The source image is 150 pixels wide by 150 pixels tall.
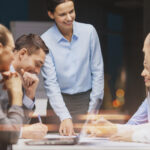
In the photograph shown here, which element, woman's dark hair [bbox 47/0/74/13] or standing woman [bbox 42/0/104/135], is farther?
standing woman [bbox 42/0/104/135]

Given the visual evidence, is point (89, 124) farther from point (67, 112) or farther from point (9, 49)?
point (9, 49)

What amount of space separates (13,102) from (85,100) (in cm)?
127

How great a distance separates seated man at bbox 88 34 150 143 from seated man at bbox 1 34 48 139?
1.25 feet

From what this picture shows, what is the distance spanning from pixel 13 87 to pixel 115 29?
566cm

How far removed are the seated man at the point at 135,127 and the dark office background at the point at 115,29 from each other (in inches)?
123

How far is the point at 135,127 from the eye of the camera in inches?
110

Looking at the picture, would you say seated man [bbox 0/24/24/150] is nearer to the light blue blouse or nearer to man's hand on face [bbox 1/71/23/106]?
man's hand on face [bbox 1/71/23/106]

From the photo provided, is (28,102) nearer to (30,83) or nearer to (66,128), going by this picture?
(30,83)

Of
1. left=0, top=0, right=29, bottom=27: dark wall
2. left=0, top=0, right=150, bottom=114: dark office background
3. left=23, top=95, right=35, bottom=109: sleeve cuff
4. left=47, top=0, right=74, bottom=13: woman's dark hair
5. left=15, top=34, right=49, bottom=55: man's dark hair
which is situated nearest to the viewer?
left=23, top=95, right=35, bottom=109: sleeve cuff

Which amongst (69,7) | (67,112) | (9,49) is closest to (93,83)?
(67,112)

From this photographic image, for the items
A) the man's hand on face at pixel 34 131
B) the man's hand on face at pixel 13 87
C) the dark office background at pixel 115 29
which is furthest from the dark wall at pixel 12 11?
the man's hand on face at pixel 13 87

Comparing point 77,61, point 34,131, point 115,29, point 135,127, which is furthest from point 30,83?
point 115,29

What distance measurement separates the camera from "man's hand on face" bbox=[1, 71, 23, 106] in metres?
2.38

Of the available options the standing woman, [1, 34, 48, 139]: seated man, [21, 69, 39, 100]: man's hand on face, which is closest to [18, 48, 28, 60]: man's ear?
[1, 34, 48, 139]: seated man
